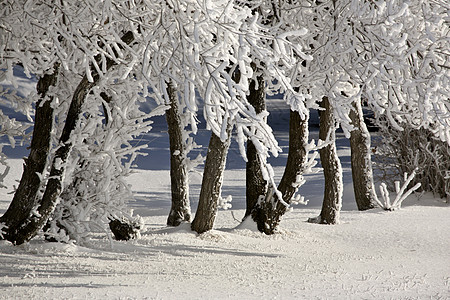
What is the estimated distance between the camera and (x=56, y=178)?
18.4 feet

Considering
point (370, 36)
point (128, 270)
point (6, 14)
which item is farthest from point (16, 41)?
point (370, 36)

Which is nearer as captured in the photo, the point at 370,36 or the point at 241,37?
the point at 241,37

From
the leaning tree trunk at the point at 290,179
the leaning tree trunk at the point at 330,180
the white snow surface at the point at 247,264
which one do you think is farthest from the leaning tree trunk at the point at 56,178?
the leaning tree trunk at the point at 330,180

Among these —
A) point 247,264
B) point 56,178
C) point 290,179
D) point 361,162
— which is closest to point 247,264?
point 247,264

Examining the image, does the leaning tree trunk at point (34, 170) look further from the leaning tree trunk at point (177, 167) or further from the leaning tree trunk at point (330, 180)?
the leaning tree trunk at point (330, 180)

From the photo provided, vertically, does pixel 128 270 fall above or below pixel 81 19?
below

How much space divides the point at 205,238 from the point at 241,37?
12.8 feet

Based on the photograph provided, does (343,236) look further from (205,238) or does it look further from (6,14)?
(6,14)

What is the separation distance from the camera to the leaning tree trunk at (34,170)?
5.57m

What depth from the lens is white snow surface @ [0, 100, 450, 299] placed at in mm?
4555

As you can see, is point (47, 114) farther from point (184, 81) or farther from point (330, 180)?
point (330, 180)

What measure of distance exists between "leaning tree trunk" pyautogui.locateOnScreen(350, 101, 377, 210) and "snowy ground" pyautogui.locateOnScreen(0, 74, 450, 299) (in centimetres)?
149

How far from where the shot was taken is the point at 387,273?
18.3 feet

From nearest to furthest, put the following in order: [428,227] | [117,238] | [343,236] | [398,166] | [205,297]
Answer: [205,297], [117,238], [343,236], [428,227], [398,166]
